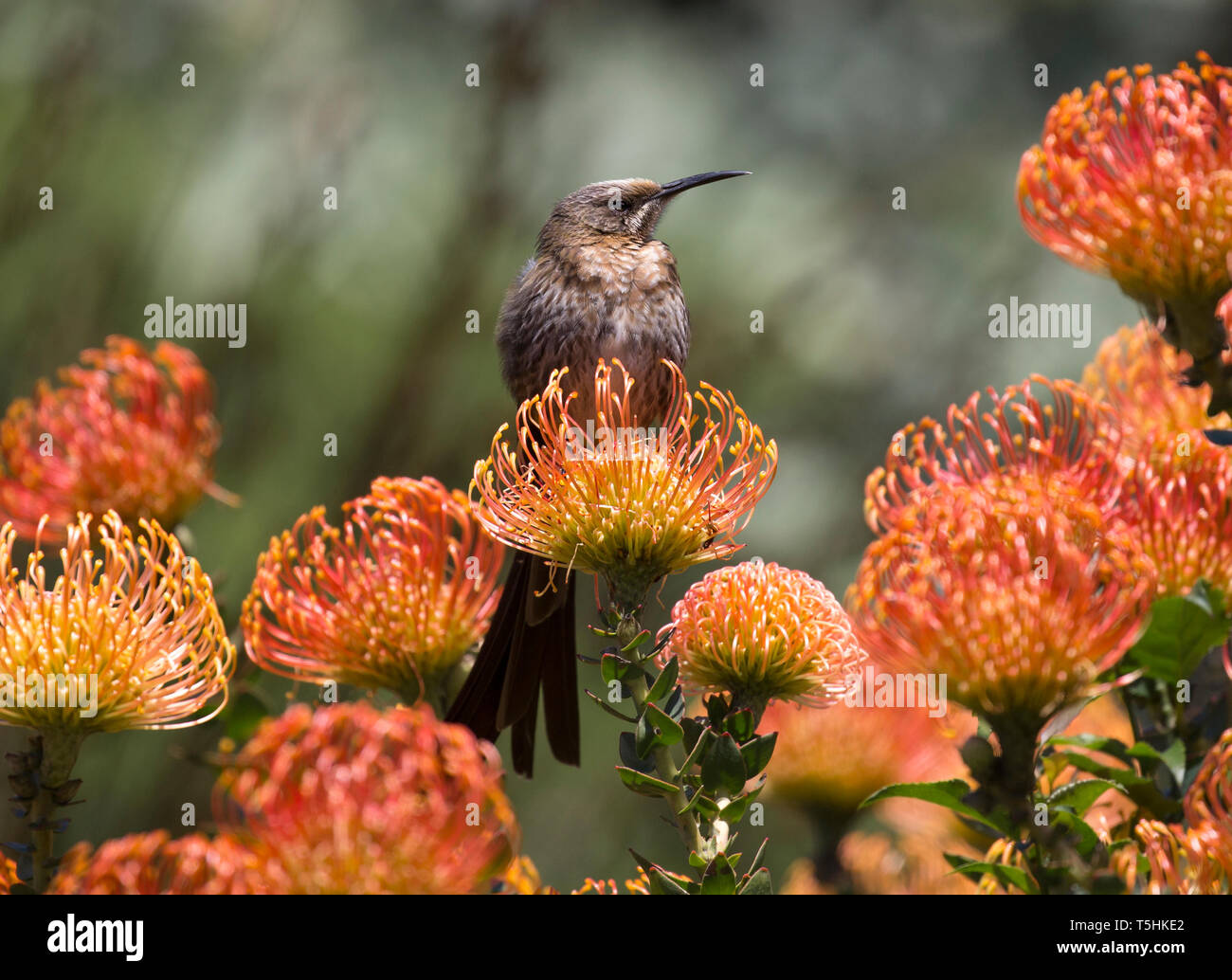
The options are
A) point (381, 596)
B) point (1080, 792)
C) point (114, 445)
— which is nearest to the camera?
point (1080, 792)

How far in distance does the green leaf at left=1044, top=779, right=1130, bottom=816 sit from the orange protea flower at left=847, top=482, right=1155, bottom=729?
0.06 m

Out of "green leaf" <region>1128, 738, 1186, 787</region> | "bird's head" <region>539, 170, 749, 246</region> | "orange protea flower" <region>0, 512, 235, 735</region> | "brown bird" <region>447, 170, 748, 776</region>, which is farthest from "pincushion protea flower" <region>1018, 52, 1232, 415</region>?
"orange protea flower" <region>0, 512, 235, 735</region>

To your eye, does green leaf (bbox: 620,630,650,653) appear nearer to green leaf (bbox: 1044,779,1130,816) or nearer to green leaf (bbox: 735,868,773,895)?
green leaf (bbox: 735,868,773,895)

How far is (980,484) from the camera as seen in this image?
4.48 ft

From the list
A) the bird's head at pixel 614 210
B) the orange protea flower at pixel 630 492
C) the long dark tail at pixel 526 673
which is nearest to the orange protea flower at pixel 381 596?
the long dark tail at pixel 526 673

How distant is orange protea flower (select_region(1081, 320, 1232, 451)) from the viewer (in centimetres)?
168

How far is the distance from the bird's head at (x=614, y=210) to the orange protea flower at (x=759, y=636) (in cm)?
119

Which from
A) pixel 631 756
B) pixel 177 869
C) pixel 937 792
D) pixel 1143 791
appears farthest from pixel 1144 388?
pixel 177 869

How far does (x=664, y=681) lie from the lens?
3.80 ft

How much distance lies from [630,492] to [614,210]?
4.07 ft

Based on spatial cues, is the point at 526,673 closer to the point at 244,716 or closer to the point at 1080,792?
the point at 244,716

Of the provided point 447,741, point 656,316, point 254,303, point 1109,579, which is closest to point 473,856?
point 447,741

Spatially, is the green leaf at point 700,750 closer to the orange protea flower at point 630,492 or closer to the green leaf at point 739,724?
the green leaf at point 739,724

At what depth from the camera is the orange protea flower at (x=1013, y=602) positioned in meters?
1.21
